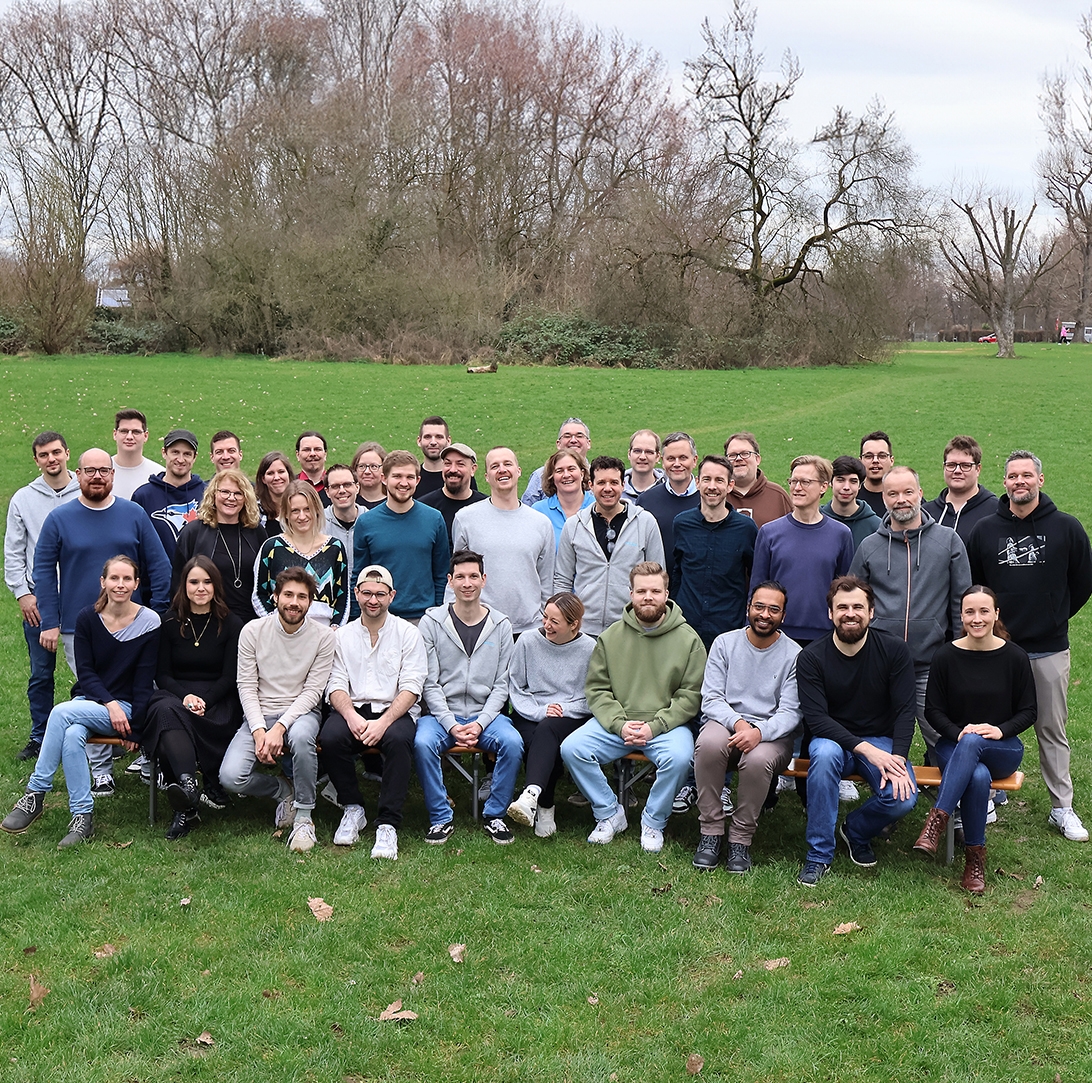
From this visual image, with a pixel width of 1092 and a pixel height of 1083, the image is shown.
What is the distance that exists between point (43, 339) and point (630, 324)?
64.0 ft

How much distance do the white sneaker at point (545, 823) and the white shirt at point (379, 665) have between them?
977 mm

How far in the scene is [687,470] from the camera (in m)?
7.78

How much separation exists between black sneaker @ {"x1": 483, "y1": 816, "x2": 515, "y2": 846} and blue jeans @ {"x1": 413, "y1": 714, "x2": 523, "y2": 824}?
0.05 metres

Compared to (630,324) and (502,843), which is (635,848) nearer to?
(502,843)

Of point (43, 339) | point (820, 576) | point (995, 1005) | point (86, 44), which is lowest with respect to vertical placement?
point (995, 1005)

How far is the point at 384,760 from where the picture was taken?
672cm

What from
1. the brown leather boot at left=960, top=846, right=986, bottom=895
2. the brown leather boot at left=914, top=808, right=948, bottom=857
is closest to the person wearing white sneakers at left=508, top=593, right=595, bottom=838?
the brown leather boot at left=914, top=808, right=948, bottom=857

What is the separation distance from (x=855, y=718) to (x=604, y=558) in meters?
1.90

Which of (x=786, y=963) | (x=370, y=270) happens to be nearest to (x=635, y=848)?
(x=786, y=963)

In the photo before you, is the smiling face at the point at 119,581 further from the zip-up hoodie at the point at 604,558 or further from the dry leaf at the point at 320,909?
the zip-up hoodie at the point at 604,558

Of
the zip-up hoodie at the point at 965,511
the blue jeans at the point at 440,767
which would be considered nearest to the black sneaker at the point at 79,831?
the blue jeans at the point at 440,767

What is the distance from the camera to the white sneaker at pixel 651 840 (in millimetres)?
6445

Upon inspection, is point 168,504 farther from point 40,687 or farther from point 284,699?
point 284,699

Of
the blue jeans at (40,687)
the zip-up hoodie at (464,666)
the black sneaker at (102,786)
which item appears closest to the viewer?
the zip-up hoodie at (464,666)
